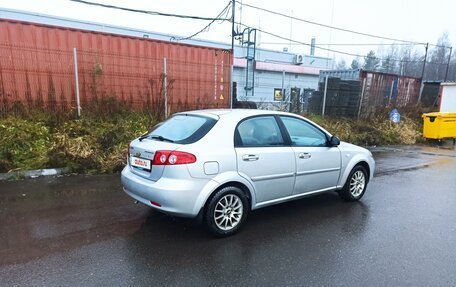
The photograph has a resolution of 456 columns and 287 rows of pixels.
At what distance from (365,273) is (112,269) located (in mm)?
2488

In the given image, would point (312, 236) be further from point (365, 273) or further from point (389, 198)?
point (389, 198)

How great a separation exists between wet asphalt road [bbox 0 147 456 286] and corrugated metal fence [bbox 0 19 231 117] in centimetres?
338

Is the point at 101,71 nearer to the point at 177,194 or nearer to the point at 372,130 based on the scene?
the point at 177,194

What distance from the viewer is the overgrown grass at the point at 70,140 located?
6.76 meters

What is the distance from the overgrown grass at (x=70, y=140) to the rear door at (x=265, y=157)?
157 inches

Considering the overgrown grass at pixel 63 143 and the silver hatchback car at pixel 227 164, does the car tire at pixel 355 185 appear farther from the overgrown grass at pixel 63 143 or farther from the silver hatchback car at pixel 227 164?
the overgrown grass at pixel 63 143

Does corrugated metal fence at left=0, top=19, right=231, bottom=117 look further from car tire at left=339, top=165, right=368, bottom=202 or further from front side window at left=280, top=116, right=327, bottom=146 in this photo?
car tire at left=339, top=165, right=368, bottom=202

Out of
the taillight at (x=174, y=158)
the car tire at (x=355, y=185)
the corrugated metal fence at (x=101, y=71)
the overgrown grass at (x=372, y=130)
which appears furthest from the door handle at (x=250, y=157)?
the overgrown grass at (x=372, y=130)

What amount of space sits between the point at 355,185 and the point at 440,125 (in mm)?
10043

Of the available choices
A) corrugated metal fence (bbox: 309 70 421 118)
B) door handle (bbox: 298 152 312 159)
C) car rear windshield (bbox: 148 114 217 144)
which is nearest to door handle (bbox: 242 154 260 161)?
car rear windshield (bbox: 148 114 217 144)

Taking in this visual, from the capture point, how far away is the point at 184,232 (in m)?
4.09

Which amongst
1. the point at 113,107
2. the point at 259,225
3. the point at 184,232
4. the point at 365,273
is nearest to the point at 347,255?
the point at 365,273

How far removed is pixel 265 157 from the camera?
4176 mm

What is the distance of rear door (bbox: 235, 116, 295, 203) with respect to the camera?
13.3 ft
